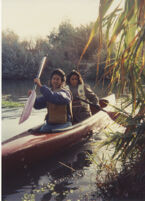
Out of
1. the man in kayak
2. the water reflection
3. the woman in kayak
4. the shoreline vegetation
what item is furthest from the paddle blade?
the woman in kayak

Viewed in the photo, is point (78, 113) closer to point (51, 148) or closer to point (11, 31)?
point (51, 148)

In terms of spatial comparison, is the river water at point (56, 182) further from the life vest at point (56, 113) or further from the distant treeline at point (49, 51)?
the distant treeline at point (49, 51)

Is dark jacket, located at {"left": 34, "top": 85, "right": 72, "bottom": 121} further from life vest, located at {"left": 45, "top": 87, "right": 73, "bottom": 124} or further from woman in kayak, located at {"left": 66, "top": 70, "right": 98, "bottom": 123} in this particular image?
woman in kayak, located at {"left": 66, "top": 70, "right": 98, "bottom": 123}

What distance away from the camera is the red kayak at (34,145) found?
4.32m

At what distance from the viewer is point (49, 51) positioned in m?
30.3

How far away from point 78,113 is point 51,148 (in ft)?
6.21

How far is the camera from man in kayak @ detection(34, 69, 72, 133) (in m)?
4.95

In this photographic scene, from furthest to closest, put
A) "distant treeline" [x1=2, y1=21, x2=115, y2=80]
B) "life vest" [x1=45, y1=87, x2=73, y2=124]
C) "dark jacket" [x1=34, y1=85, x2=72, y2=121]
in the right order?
"distant treeline" [x1=2, y1=21, x2=115, y2=80], "life vest" [x1=45, y1=87, x2=73, y2=124], "dark jacket" [x1=34, y1=85, x2=72, y2=121]

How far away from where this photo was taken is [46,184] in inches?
164

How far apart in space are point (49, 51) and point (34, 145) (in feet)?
86.4

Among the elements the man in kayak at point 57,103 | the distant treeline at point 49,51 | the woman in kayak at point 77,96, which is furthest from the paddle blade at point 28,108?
the distant treeline at point 49,51

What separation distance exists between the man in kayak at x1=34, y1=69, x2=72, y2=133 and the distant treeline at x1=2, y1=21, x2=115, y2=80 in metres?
19.7

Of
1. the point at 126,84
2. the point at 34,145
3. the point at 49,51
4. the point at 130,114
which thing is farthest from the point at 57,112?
the point at 49,51

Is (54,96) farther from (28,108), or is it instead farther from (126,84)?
(126,84)
